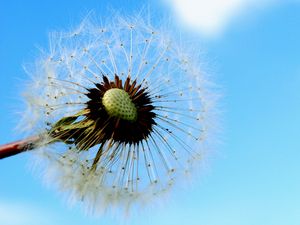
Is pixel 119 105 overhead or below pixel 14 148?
overhead

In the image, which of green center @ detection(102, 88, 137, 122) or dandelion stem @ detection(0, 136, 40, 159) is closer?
dandelion stem @ detection(0, 136, 40, 159)

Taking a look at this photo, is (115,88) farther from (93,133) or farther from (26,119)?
(26,119)

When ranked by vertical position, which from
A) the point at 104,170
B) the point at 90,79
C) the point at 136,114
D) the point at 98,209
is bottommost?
the point at 98,209

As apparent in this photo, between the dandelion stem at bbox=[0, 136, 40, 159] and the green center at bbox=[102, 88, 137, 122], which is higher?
the green center at bbox=[102, 88, 137, 122]

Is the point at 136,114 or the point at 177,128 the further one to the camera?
the point at 177,128

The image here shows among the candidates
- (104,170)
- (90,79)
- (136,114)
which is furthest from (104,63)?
(104,170)

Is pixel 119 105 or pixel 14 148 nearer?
pixel 14 148

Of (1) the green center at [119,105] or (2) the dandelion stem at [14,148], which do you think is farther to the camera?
(1) the green center at [119,105]

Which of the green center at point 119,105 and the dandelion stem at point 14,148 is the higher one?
the green center at point 119,105
